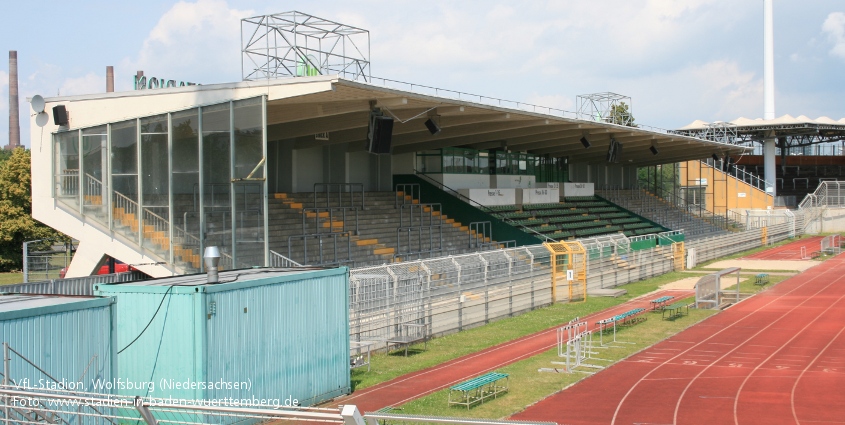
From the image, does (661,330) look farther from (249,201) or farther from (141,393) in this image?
(141,393)

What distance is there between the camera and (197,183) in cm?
1942

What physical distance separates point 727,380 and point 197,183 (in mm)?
12022

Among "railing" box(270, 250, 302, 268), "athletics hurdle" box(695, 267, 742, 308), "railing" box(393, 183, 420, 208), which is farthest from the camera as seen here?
"railing" box(393, 183, 420, 208)

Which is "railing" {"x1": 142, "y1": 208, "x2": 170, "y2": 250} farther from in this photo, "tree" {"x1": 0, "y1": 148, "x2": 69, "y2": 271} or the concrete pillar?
the concrete pillar

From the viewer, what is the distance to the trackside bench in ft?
47.9

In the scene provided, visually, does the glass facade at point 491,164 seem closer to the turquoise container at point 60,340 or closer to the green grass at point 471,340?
the green grass at point 471,340

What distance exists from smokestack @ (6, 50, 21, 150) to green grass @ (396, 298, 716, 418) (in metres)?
72.3

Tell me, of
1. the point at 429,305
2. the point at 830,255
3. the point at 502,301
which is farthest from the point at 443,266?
the point at 830,255

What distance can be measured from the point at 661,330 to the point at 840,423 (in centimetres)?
991

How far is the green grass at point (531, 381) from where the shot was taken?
14348 mm

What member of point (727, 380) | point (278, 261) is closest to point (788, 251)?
point (727, 380)

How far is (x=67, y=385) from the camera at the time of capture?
10.4 meters

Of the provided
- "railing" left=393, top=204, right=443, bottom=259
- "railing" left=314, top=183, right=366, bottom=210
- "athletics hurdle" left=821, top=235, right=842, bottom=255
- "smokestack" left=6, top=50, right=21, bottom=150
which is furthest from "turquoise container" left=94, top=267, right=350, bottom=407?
"smokestack" left=6, top=50, right=21, bottom=150

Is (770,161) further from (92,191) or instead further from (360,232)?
(92,191)
